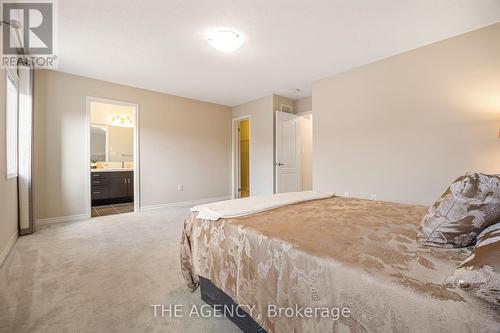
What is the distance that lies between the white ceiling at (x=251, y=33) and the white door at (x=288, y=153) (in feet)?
4.32

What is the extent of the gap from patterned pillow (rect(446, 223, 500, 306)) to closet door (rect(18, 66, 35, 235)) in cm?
430

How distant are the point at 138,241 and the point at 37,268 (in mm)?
935

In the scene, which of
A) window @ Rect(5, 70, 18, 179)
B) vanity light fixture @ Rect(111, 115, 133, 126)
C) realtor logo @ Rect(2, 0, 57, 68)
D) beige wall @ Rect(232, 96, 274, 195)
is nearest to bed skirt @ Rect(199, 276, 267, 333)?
window @ Rect(5, 70, 18, 179)

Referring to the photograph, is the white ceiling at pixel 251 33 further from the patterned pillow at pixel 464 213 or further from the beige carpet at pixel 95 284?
the beige carpet at pixel 95 284

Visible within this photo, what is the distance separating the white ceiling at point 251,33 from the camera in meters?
2.20

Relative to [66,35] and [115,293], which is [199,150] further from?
[115,293]

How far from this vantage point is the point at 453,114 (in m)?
2.74

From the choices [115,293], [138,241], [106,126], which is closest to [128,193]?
[106,126]

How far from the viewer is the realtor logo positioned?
2186mm

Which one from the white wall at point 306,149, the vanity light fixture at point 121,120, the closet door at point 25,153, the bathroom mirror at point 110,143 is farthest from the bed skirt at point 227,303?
the vanity light fixture at point 121,120

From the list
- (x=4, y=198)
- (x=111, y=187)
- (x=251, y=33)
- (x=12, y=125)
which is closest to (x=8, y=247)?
(x=4, y=198)

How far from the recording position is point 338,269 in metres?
0.83

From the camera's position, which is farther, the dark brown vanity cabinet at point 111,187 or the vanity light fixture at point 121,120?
the vanity light fixture at point 121,120

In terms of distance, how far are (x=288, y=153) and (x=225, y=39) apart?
3067mm
